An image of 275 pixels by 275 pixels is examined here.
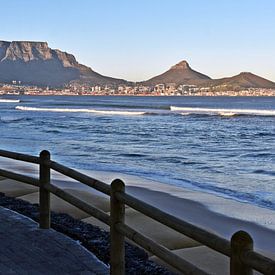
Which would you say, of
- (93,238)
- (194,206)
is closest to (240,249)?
(93,238)

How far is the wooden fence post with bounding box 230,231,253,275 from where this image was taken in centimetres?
300

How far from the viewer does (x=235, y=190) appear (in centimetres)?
1314

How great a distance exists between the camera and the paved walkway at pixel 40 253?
5199 mm

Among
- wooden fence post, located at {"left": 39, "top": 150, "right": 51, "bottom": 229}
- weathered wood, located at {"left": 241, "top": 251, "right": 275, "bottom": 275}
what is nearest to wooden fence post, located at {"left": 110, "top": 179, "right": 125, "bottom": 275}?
wooden fence post, located at {"left": 39, "top": 150, "right": 51, "bottom": 229}

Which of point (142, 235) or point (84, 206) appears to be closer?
point (142, 235)

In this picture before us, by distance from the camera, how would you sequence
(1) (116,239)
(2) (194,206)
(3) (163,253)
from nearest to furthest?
(3) (163,253)
(1) (116,239)
(2) (194,206)

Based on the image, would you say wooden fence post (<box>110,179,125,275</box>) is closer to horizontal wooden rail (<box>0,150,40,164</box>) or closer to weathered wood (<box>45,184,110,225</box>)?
weathered wood (<box>45,184,110,225</box>)

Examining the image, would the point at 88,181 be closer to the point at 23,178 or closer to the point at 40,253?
the point at 40,253

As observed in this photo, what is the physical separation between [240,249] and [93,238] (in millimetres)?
3939

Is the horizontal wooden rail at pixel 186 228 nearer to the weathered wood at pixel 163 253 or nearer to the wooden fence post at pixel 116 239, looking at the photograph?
the wooden fence post at pixel 116 239

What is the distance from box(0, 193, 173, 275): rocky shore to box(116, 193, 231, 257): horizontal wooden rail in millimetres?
1396

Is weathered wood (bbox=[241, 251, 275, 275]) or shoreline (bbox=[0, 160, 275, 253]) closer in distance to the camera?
weathered wood (bbox=[241, 251, 275, 275])

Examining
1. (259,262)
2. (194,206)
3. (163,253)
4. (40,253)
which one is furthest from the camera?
(194,206)

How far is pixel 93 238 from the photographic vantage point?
6750 mm
